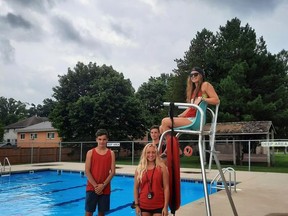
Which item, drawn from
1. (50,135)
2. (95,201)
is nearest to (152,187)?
(95,201)

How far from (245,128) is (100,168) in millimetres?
17062

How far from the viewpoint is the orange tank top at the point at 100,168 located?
4.26m

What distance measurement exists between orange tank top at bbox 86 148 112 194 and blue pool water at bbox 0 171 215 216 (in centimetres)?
484

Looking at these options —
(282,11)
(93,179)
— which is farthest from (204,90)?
(282,11)

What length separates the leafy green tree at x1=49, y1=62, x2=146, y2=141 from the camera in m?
25.3

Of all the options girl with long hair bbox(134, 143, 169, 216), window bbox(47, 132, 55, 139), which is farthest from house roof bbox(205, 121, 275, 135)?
window bbox(47, 132, 55, 139)

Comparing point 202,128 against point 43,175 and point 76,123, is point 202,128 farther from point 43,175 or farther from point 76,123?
point 76,123

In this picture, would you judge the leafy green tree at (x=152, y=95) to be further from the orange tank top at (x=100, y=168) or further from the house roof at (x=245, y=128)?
the orange tank top at (x=100, y=168)

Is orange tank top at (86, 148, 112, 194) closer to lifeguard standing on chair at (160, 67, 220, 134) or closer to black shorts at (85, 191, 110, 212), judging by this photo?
black shorts at (85, 191, 110, 212)

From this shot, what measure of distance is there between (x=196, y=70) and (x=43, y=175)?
51.1 ft

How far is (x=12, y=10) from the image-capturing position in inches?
544

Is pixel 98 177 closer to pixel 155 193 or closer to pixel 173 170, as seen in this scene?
pixel 155 193

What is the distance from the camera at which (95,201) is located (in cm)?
429

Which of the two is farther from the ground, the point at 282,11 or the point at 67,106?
the point at 282,11
